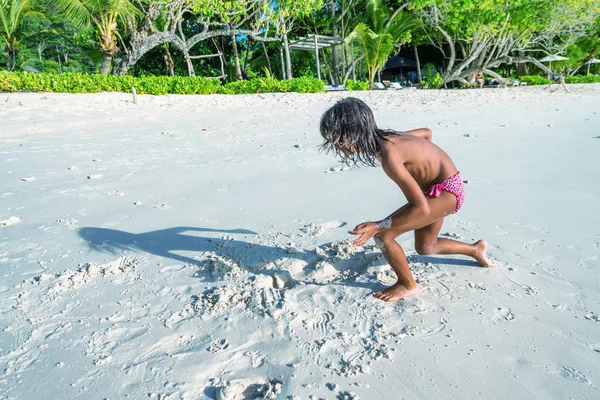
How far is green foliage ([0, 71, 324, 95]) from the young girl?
9579 millimetres

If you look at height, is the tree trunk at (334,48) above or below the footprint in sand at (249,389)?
above

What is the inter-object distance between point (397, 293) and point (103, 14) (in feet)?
41.2

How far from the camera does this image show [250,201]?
3924 millimetres

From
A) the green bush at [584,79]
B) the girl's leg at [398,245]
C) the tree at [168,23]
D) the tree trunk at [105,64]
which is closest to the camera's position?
the girl's leg at [398,245]

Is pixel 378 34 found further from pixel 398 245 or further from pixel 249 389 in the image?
pixel 249 389

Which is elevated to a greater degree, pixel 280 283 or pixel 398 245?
pixel 398 245

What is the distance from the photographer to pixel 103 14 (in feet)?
38.6

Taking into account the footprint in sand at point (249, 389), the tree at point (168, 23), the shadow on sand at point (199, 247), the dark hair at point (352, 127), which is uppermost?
the tree at point (168, 23)

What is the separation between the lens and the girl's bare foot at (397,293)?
89.5 inches

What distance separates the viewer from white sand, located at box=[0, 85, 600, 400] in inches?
69.5

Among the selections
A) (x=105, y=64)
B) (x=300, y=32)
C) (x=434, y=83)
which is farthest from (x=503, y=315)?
(x=300, y=32)

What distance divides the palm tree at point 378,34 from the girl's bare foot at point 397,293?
14666 mm

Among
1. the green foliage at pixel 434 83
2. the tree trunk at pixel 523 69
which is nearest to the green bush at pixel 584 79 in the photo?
the tree trunk at pixel 523 69

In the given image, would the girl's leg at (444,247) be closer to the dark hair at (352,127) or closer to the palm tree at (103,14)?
the dark hair at (352,127)
